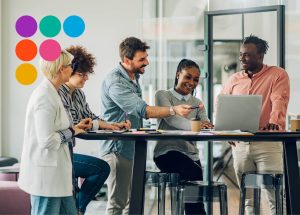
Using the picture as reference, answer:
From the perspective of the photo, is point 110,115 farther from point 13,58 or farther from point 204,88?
point 13,58

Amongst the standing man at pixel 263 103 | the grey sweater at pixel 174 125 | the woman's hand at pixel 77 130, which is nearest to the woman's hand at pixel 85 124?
the woman's hand at pixel 77 130

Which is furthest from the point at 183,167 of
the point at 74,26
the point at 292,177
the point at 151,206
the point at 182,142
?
the point at 74,26

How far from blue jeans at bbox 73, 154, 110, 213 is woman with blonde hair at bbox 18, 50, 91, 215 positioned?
482 mm

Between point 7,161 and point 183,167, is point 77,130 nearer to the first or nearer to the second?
point 183,167

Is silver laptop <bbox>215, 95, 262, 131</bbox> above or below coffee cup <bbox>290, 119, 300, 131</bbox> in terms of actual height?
above

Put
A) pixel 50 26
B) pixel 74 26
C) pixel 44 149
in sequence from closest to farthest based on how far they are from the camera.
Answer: pixel 44 149 < pixel 50 26 < pixel 74 26

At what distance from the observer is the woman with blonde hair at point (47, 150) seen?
2.64 meters

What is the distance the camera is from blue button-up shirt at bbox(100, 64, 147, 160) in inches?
131

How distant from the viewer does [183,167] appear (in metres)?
3.43

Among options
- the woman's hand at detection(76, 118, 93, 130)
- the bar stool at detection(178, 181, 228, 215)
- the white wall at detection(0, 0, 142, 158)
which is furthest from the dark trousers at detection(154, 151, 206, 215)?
the white wall at detection(0, 0, 142, 158)

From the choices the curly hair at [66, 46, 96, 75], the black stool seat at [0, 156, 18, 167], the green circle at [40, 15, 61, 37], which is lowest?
the black stool seat at [0, 156, 18, 167]

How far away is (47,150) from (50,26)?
3.64 metres

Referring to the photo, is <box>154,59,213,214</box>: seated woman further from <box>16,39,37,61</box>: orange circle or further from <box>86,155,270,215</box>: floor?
<box>16,39,37,61</box>: orange circle

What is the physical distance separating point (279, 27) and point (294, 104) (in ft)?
3.09
